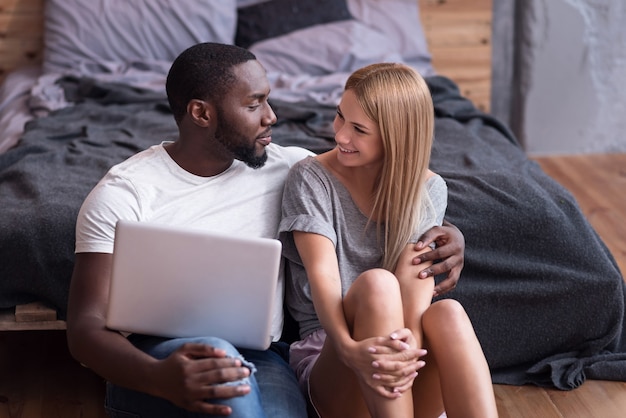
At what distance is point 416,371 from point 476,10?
245 centimetres

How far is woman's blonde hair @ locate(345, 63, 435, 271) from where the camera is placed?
1.79 meters

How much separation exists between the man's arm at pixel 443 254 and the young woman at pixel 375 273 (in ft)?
0.05

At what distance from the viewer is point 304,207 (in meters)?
1.81

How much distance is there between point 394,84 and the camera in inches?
70.4

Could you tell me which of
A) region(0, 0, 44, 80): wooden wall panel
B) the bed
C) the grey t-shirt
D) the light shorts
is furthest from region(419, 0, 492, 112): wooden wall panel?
the light shorts

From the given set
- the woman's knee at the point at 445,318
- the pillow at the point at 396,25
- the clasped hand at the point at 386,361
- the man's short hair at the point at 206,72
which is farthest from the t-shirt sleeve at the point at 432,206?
the pillow at the point at 396,25

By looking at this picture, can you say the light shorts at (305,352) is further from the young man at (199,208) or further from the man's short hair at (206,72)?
the man's short hair at (206,72)

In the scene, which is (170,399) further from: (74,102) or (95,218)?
(74,102)

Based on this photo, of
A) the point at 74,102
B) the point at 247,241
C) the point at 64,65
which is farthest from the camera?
the point at 64,65

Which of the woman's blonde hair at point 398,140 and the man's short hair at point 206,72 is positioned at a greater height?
the man's short hair at point 206,72

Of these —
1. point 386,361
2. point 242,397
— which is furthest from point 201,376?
point 386,361

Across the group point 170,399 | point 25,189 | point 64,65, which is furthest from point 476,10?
point 170,399

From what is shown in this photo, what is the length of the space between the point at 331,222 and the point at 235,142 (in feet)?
0.75

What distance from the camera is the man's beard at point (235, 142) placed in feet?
6.02
